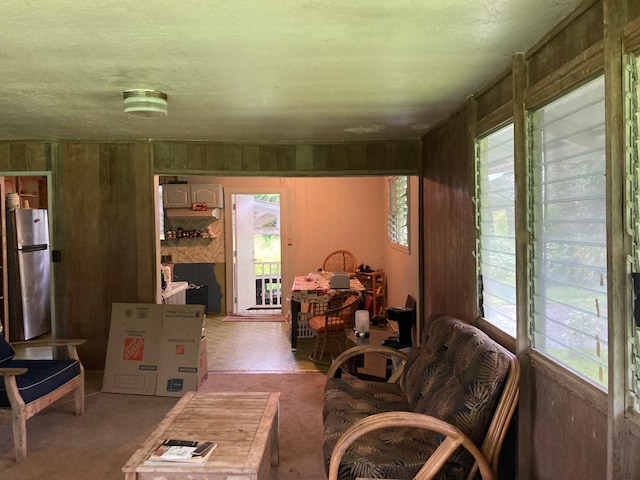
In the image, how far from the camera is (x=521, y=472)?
7.37 feet

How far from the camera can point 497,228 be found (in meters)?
2.63

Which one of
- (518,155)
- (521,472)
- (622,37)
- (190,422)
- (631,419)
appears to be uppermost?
(622,37)

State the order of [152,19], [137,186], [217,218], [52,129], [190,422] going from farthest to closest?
[217,218], [137,186], [52,129], [190,422], [152,19]

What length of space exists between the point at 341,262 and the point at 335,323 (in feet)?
8.38

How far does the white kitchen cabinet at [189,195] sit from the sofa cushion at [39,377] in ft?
13.0

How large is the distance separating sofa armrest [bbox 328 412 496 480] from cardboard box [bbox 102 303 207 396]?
2369mm

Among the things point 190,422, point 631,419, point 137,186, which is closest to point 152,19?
point 190,422

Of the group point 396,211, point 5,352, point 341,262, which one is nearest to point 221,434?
point 5,352

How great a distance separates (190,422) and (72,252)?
2.68 metres

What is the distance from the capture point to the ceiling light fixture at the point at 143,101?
272 centimetres

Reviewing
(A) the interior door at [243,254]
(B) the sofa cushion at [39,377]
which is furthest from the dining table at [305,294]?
(B) the sofa cushion at [39,377]

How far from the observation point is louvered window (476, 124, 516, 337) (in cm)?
247

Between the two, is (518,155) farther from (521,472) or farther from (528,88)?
(521,472)

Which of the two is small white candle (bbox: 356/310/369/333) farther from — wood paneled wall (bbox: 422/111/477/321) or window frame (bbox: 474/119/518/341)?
window frame (bbox: 474/119/518/341)
